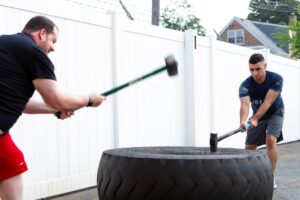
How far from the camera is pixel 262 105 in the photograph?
581 cm

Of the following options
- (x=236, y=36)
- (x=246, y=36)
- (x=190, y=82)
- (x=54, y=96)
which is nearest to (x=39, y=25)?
(x=54, y=96)

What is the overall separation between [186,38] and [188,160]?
197 inches

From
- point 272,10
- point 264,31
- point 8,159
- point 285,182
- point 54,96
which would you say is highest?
point 272,10

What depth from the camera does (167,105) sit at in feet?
24.9

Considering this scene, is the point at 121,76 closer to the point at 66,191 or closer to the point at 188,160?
the point at 66,191

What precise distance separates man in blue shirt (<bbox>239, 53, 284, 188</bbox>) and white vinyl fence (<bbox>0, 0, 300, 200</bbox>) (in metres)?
1.41

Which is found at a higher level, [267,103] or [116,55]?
[116,55]

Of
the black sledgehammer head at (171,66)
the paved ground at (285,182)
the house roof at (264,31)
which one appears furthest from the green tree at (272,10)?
the black sledgehammer head at (171,66)

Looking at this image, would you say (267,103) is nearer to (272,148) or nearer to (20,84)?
(272,148)

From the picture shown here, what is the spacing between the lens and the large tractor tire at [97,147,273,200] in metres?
3.16

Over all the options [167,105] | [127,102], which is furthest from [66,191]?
[167,105]

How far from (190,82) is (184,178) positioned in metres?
5.01

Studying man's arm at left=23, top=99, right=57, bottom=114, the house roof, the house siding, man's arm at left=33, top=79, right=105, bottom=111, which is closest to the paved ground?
man's arm at left=23, top=99, right=57, bottom=114

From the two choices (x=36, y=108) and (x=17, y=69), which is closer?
(x=17, y=69)
